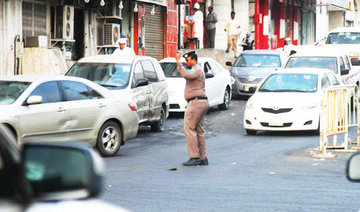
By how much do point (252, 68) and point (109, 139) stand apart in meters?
13.6

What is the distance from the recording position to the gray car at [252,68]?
1033 inches

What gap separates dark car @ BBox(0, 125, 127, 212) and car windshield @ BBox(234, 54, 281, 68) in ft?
80.3

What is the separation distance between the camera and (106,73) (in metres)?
16.5

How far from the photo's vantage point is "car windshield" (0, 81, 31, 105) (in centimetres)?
1228

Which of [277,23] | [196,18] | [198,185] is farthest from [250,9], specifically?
[198,185]

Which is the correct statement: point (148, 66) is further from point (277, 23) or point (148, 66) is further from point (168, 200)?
point (277, 23)

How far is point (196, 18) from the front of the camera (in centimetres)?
3366

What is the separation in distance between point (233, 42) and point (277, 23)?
14365 mm

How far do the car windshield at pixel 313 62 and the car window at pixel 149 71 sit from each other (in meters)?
6.45

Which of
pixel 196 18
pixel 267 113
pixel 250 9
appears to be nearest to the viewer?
pixel 267 113

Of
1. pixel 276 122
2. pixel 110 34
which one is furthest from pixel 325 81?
pixel 110 34

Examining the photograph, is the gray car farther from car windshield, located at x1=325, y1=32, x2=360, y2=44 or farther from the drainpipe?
the drainpipe

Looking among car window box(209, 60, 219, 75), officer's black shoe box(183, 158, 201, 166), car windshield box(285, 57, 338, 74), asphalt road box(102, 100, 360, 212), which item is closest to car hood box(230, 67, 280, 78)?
car window box(209, 60, 219, 75)

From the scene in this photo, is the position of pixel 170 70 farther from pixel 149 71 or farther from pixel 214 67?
pixel 149 71
